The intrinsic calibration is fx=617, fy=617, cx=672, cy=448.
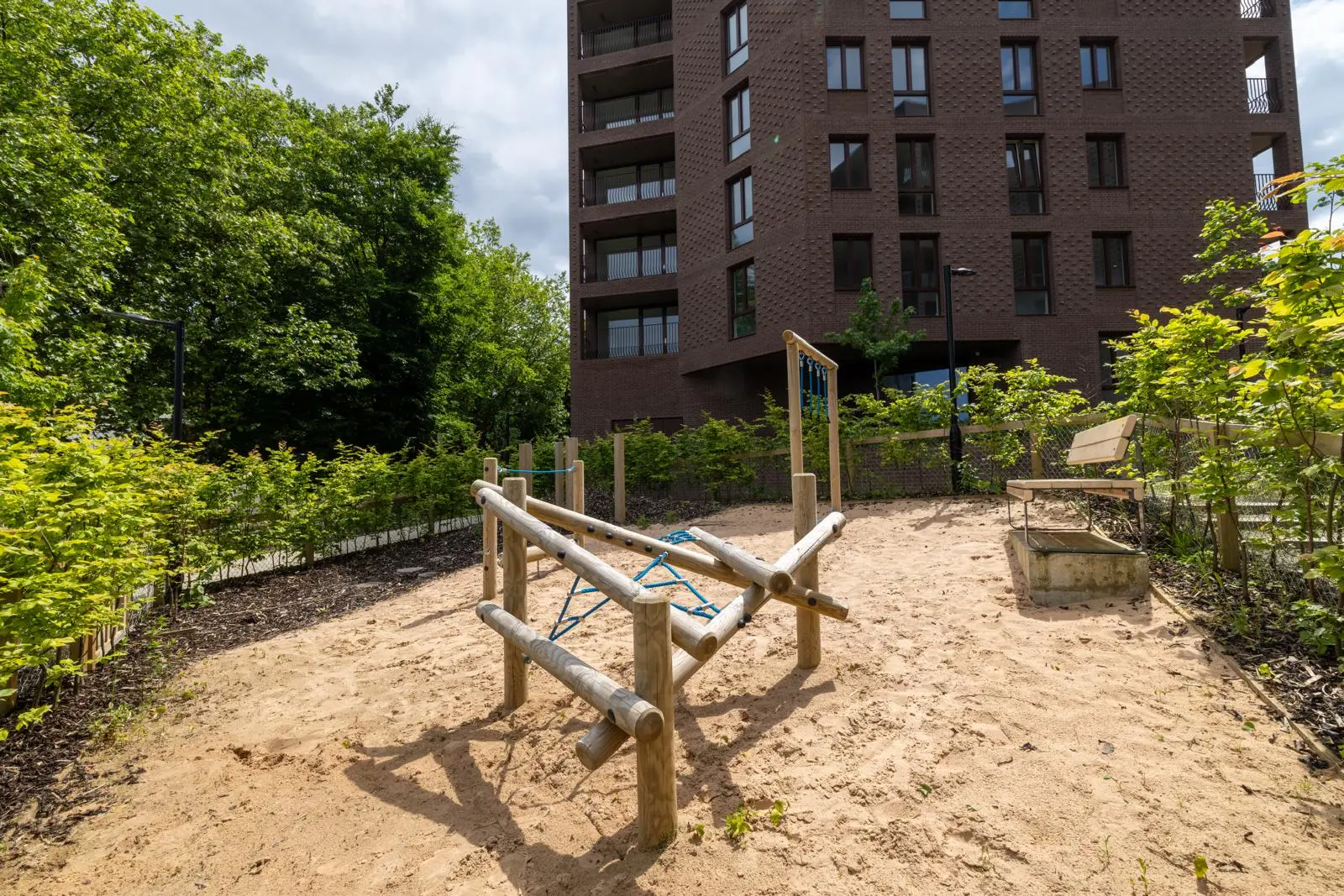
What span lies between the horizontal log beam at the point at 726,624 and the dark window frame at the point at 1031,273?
1561 centimetres

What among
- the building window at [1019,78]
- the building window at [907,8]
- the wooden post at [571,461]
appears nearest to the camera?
the wooden post at [571,461]

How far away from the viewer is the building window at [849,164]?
666 inches

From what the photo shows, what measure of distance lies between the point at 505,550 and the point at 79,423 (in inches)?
161

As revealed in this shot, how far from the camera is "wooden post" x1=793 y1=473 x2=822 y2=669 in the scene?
14.1 ft

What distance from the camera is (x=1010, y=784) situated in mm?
2891

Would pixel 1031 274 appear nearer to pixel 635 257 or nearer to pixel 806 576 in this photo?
pixel 635 257

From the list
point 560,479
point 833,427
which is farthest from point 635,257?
point 833,427

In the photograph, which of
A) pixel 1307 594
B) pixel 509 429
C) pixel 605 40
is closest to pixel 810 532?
pixel 1307 594

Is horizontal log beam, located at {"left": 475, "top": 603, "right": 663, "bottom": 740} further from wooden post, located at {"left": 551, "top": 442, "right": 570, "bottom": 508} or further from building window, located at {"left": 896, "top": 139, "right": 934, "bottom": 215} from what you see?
building window, located at {"left": 896, "top": 139, "right": 934, "bottom": 215}

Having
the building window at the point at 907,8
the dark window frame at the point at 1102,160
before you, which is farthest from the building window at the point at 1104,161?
the building window at the point at 907,8

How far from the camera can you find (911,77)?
17094 mm

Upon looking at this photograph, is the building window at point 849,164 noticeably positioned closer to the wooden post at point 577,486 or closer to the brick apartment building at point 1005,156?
the brick apartment building at point 1005,156

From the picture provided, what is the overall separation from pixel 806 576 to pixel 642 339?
18.7 meters

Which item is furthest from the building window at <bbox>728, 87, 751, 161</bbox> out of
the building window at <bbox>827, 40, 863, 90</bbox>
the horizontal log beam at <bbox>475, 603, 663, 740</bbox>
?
the horizontal log beam at <bbox>475, 603, 663, 740</bbox>
